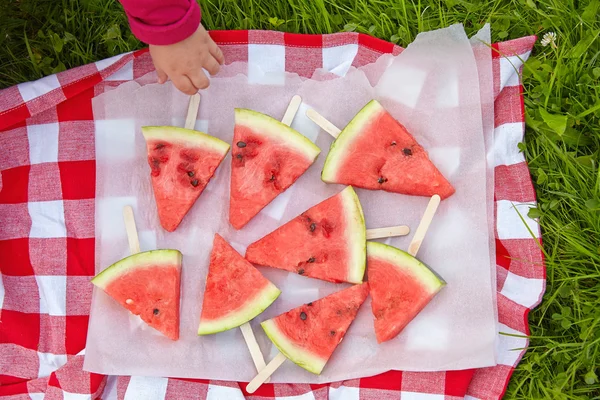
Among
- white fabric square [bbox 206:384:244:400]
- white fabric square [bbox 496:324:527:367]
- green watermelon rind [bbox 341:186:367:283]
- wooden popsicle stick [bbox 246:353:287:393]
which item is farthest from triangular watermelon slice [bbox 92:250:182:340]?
white fabric square [bbox 496:324:527:367]

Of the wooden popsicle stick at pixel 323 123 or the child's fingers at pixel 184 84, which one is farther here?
the wooden popsicle stick at pixel 323 123

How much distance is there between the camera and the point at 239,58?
298 centimetres

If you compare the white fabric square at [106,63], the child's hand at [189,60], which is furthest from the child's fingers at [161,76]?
the white fabric square at [106,63]

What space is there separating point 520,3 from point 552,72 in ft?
1.13

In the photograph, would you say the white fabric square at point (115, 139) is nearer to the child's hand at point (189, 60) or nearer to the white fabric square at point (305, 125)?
the child's hand at point (189, 60)

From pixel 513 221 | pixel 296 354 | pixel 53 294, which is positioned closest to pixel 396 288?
pixel 296 354

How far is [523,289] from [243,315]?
1.20 metres

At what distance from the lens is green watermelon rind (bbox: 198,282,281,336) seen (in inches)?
106

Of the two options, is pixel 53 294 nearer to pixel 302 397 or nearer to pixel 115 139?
pixel 115 139

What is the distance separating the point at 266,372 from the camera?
270cm

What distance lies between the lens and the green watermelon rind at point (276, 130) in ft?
9.13

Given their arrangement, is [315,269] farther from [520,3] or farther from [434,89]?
[520,3]

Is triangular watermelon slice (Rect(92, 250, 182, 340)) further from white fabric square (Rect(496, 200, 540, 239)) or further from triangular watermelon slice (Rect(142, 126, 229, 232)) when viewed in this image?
white fabric square (Rect(496, 200, 540, 239))

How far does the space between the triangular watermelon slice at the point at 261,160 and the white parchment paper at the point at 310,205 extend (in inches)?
3.4
